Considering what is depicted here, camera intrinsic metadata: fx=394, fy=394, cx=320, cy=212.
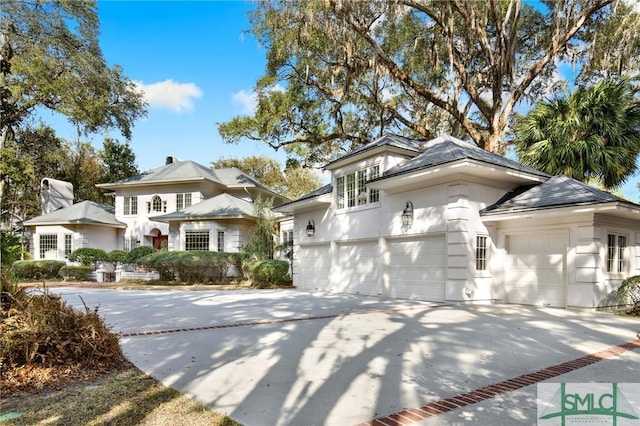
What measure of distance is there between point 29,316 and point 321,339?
12.5ft

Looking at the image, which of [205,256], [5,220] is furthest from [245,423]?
[5,220]

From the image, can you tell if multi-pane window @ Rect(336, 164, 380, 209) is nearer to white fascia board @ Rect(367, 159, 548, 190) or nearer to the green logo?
white fascia board @ Rect(367, 159, 548, 190)

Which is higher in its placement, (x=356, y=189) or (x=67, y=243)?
(x=356, y=189)

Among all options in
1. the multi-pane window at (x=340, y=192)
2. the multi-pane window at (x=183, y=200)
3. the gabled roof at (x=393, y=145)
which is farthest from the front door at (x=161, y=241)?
the gabled roof at (x=393, y=145)

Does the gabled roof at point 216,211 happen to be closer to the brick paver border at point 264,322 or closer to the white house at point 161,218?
the white house at point 161,218

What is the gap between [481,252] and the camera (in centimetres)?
1074

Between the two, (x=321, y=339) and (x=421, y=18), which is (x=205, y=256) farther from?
(x=421, y=18)

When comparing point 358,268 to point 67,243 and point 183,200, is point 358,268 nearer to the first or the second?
point 183,200

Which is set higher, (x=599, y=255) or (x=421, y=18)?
(x=421, y=18)

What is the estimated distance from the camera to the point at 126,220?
82.8 feet

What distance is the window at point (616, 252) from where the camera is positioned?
32.0 ft

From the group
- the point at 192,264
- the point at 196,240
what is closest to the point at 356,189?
the point at 192,264

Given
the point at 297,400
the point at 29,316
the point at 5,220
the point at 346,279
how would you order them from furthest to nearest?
the point at 5,220 < the point at 346,279 < the point at 29,316 < the point at 297,400

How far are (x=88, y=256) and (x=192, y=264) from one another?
8010mm
